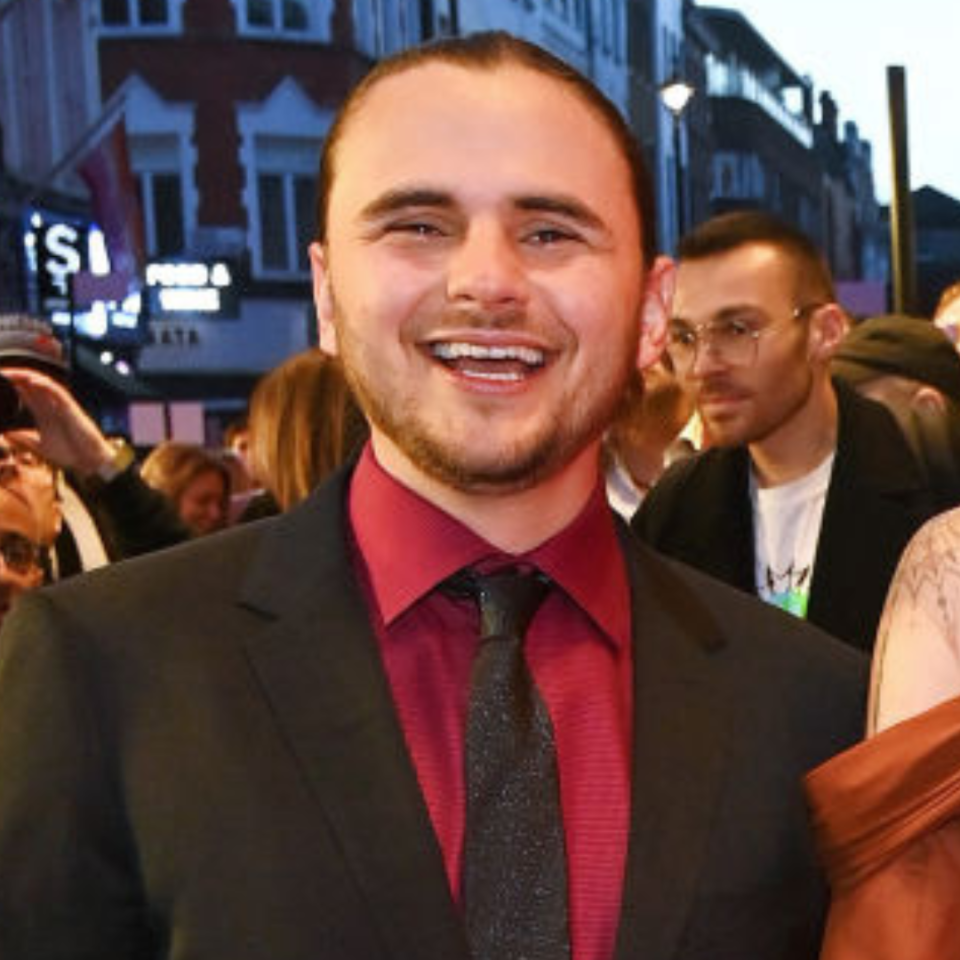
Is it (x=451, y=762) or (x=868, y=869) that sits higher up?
(x=451, y=762)

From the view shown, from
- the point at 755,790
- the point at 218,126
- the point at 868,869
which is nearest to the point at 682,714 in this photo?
the point at 755,790

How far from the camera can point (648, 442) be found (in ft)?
17.1

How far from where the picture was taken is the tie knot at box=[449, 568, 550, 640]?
1491 millimetres

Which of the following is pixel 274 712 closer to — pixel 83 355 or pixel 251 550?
pixel 251 550

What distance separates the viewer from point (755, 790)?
5.02 ft

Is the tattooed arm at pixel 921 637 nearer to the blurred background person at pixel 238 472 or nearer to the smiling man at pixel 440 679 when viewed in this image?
the smiling man at pixel 440 679

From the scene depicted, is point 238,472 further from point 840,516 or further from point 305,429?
point 840,516

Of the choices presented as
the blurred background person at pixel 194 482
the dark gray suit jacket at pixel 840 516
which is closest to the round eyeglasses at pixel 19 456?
the dark gray suit jacket at pixel 840 516

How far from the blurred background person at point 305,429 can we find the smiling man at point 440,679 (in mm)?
1874

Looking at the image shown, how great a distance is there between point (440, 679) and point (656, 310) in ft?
1.53

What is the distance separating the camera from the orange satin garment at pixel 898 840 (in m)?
1.45

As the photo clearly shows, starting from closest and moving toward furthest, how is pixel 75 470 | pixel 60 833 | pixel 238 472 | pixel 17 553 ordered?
pixel 60 833, pixel 17 553, pixel 75 470, pixel 238 472

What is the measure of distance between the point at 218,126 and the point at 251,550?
2166 cm

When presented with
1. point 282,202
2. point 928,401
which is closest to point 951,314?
point 928,401
